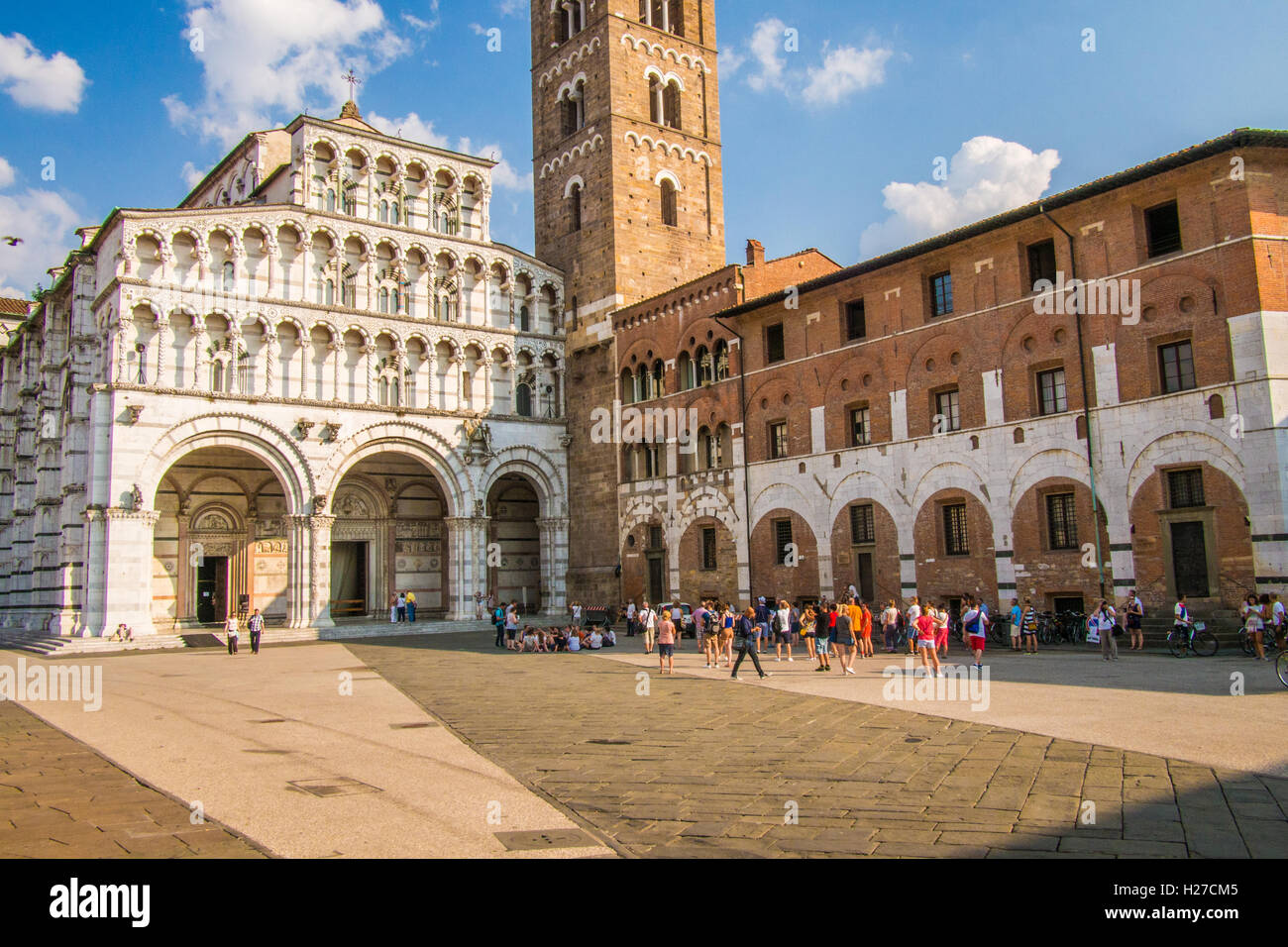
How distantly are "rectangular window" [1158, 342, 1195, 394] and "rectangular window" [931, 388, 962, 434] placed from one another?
5673 millimetres

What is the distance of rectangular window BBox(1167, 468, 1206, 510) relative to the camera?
2216 centimetres

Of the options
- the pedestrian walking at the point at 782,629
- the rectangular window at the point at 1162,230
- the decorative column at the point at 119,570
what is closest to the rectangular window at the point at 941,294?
the rectangular window at the point at 1162,230

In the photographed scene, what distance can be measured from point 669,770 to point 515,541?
34285 millimetres

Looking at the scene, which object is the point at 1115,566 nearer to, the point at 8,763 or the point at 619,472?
the point at 619,472

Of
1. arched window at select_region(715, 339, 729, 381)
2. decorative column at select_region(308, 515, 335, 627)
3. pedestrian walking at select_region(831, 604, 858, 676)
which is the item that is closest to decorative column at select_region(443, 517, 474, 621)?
decorative column at select_region(308, 515, 335, 627)

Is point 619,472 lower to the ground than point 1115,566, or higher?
higher

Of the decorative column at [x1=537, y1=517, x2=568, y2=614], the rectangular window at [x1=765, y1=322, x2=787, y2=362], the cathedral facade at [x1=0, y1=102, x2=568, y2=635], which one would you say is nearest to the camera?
the cathedral facade at [x1=0, y1=102, x2=568, y2=635]

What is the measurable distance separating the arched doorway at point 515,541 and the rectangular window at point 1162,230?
27028 mm

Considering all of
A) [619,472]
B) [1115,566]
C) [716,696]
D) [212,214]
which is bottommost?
[716,696]

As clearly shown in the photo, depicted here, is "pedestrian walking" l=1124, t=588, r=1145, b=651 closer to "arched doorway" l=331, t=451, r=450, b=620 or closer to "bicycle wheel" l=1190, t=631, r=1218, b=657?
"bicycle wheel" l=1190, t=631, r=1218, b=657

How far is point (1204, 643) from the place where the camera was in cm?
2072
